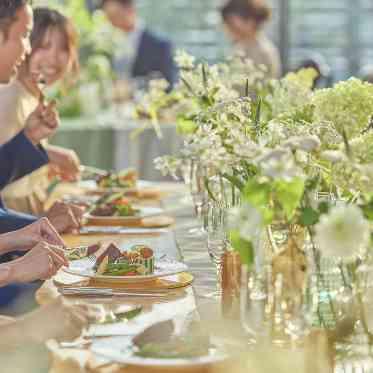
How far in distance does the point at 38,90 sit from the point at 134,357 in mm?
1850

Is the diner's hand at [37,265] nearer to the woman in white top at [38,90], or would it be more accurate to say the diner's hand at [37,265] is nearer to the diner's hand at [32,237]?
the diner's hand at [32,237]

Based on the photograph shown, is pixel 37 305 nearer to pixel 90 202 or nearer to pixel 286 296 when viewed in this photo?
pixel 286 296

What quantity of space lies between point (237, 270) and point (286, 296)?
0.33m

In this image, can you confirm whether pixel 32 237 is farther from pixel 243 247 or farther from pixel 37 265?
pixel 243 247

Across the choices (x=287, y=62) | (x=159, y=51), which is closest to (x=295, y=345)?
(x=159, y=51)

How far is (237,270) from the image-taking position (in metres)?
1.83

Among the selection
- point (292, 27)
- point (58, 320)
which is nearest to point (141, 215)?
point (58, 320)

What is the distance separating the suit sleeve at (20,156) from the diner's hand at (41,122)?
0.73ft

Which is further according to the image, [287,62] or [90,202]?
[287,62]

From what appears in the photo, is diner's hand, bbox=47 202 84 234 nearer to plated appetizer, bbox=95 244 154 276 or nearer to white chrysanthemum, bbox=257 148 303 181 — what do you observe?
plated appetizer, bbox=95 244 154 276

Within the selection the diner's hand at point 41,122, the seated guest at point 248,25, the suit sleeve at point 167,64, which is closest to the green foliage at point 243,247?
the diner's hand at point 41,122

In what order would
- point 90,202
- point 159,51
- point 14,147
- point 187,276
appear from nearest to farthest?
point 187,276
point 14,147
point 90,202
point 159,51

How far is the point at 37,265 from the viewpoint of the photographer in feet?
6.32

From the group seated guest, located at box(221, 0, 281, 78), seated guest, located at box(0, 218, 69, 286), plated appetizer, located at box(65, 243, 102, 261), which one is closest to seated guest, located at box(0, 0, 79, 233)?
plated appetizer, located at box(65, 243, 102, 261)
